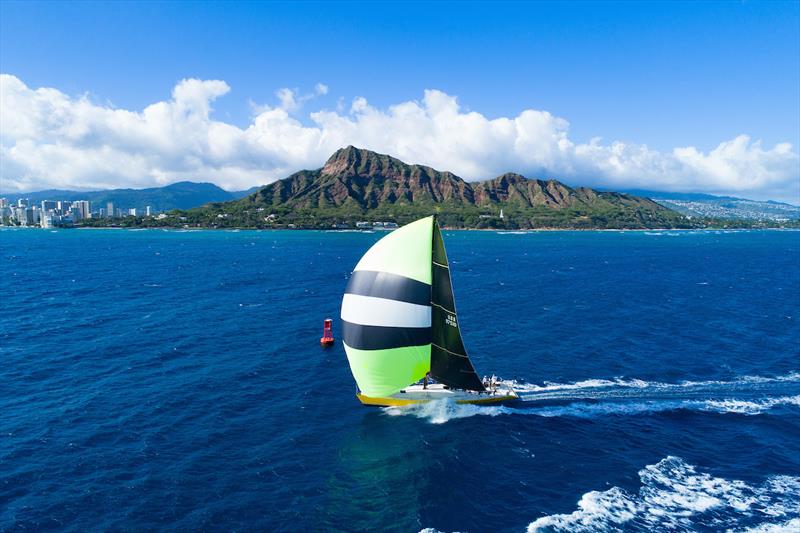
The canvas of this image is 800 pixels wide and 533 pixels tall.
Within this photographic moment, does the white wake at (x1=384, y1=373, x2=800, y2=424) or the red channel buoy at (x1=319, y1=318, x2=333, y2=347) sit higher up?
the red channel buoy at (x1=319, y1=318, x2=333, y2=347)

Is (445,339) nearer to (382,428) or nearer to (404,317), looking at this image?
(404,317)

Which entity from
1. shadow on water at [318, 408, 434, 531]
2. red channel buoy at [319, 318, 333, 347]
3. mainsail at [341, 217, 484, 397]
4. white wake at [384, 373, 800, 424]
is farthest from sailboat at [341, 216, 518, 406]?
red channel buoy at [319, 318, 333, 347]

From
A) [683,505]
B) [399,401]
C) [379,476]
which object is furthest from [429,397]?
[683,505]

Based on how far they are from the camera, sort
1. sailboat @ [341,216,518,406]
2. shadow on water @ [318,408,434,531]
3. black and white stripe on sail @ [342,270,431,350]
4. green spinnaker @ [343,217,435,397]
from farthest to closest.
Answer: green spinnaker @ [343,217,435,397] → sailboat @ [341,216,518,406] → black and white stripe on sail @ [342,270,431,350] → shadow on water @ [318,408,434,531]

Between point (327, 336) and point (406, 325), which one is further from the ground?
point (406, 325)

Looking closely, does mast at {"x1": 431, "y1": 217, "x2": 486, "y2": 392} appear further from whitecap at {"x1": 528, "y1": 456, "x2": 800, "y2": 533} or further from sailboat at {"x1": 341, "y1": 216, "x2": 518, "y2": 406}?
whitecap at {"x1": 528, "y1": 456, "x2": 800, "y2": 533}
